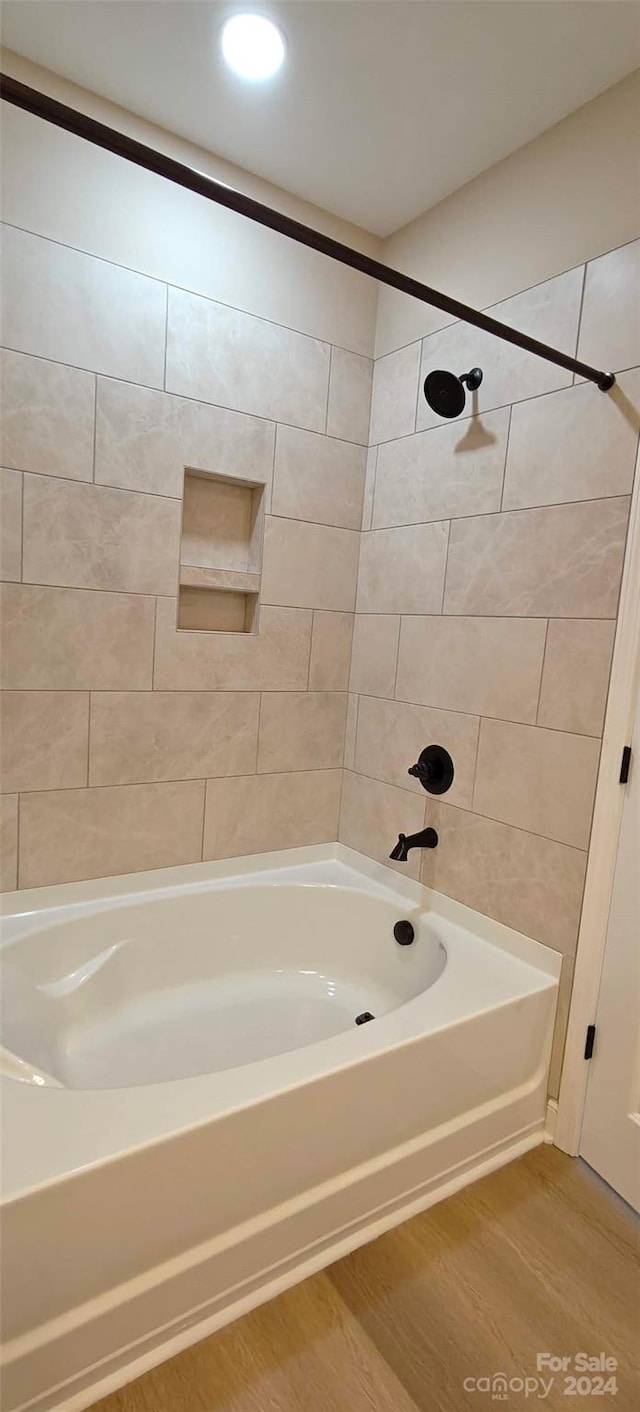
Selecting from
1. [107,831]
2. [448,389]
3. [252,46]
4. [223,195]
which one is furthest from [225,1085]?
[252,46]

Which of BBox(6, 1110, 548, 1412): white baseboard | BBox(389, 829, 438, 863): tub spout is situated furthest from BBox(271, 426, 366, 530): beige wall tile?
BBox(6, 1110, 548, 1412): white baseboard

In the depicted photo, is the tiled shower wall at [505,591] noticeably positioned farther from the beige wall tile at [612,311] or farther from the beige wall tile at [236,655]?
the beige wall tile at [236,655]

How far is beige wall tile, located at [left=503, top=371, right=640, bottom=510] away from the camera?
1.53m

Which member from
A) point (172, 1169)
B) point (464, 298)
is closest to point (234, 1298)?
point (172, 1169)

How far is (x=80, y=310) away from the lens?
1710 millimetres

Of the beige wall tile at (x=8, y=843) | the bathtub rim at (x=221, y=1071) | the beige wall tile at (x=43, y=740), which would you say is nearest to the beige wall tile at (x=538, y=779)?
the bathtub rim at (x=221, y=1071)

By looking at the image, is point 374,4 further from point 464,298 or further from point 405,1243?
point 405,1243

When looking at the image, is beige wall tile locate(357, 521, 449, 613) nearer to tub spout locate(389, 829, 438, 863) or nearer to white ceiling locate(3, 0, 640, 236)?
tub spout locate(389, 829, 438, 863)

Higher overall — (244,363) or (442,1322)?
(244,363)

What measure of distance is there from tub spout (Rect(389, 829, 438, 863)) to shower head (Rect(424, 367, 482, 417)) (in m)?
1.26

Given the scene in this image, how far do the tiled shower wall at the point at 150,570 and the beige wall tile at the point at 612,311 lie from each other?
85 cm

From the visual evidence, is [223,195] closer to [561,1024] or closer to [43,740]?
[43,740]

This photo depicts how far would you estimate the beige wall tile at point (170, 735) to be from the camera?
6.29 feet

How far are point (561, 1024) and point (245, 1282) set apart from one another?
3.08 ft
